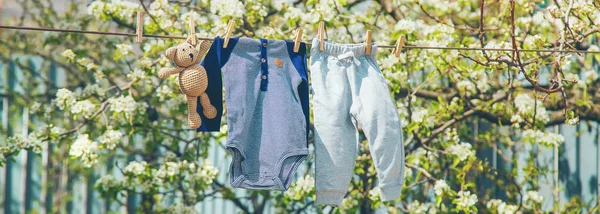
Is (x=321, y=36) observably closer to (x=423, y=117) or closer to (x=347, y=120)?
(x=347, y=120)

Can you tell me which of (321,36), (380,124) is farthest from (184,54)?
(380,124)

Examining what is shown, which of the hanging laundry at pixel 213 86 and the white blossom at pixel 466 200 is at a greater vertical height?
the hanging laundry at pixel 213 86

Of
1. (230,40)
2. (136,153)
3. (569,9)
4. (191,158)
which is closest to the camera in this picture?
(230,40)

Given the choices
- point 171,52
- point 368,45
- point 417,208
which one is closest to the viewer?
point 171,52

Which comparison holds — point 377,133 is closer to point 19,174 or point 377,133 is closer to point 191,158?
point 191,158

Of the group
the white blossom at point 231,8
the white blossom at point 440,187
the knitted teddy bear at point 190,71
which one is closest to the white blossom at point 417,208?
the white blossom at point 440,187

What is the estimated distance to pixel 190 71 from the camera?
3121 millimetres

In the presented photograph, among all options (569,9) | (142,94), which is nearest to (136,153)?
(142,94)

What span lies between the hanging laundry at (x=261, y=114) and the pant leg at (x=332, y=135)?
61 mm

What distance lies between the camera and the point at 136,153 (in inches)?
205

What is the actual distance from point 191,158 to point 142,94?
47 centimetres

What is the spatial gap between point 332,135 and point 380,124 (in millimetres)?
179

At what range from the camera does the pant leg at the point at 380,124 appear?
10.7 feet

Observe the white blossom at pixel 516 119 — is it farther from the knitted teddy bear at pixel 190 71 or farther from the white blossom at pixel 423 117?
the knitted teddy bear at pixel 190 71
